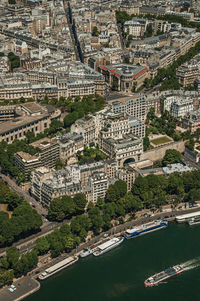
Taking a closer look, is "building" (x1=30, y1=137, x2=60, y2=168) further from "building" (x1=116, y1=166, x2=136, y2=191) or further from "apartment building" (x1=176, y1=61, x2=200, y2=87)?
"apartment building" (x1=176, y1=61, x2=200, y2=87)

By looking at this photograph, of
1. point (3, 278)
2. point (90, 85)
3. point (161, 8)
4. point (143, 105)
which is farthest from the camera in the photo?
point (161, 8)

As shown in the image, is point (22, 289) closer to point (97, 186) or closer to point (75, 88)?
point (97, 186)

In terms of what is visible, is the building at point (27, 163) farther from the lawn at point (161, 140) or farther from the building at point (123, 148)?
the lawn at point (161, 140)

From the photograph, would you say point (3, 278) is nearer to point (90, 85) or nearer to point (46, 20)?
point (90, 85)

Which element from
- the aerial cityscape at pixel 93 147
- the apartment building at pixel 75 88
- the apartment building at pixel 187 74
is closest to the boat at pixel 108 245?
the aerial cityscape at pixel 93 147

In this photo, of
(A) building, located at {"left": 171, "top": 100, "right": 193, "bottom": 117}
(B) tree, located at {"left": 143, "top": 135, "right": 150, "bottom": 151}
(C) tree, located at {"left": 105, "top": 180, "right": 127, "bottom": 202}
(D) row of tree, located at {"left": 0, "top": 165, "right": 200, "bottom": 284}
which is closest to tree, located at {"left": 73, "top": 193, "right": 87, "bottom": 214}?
(D) row of tree, located at {"left": 0, "top": 165, "right": 200, "bottom": 284}

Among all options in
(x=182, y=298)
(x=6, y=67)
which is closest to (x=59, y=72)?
(x=6, y=67)
